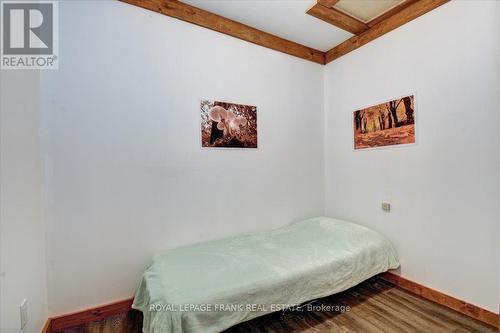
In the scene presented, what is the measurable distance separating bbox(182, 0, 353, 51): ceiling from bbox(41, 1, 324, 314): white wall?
24cm

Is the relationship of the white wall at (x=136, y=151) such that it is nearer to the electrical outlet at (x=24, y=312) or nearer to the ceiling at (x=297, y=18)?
the ceiling at (x=297, y=18)

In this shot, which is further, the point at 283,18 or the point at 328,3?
the point at 283,18

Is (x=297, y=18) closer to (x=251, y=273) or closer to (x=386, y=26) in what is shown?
(x=386, y=26)

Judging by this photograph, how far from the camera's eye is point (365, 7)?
222 cm

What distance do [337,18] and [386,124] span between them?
1.23 meters

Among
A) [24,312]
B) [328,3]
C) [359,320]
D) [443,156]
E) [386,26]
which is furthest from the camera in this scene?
[386,26]

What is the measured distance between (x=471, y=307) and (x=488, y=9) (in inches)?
92.0

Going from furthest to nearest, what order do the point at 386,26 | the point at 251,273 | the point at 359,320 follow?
the point at 386,26 → the point at 359,320 → the point at 251,273

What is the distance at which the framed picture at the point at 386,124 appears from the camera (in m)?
2.20

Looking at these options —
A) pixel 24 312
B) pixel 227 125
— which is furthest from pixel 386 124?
pixel 24 312

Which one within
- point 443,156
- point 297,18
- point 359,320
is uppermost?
point 297,18
